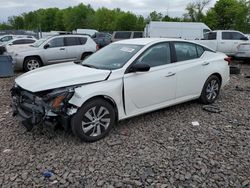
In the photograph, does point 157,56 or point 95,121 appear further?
point 157,56

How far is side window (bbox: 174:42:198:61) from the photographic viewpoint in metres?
5.36

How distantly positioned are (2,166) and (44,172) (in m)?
0.62

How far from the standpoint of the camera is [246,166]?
3549 mm

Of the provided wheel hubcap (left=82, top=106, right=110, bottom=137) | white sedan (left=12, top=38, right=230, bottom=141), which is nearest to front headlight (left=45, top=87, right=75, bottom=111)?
white sedan (left=12, top=38, right=230, bottom=141)

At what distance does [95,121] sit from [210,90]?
3117 mm

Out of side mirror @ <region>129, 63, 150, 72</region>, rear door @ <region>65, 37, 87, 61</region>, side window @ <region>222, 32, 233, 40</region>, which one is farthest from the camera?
side window @ <region>222, 32, 233, 40</region>

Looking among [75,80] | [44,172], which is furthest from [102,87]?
[44,172]

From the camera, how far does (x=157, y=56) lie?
501 cm

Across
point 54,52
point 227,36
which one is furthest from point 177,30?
point 54,52

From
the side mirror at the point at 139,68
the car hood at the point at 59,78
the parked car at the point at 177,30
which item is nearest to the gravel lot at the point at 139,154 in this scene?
the car hood at the point at 59,78

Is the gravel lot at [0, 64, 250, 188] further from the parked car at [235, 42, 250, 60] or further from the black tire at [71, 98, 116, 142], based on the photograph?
the parked car at [235, 42, 250, 60]

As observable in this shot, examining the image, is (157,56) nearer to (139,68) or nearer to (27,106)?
(139,68)

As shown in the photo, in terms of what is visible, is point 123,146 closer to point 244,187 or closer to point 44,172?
point 44,172

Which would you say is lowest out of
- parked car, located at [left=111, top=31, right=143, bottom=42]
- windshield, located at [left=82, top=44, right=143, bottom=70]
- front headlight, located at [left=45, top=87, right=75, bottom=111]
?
front headlight, located at [left=45, top=87, right=75, bottom=111]
